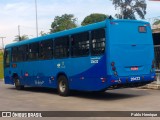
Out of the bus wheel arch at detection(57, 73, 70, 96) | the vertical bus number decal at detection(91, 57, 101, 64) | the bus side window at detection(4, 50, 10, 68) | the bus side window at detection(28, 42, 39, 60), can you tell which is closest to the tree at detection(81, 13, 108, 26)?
the bus side window at detection(4, 50, 10, 68)

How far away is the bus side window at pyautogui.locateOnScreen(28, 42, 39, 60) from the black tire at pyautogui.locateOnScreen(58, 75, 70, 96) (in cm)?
274

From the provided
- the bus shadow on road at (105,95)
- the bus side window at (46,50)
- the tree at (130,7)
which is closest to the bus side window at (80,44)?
the bus shadow on road at (105,95)

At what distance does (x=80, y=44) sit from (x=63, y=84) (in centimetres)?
245

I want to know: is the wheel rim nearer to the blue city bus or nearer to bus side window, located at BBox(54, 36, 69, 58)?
the blue city bus

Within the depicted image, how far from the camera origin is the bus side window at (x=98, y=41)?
14273 mm

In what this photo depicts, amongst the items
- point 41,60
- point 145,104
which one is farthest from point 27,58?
point 145,104

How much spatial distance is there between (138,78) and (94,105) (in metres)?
2.46

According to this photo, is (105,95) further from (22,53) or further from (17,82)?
(17,82)

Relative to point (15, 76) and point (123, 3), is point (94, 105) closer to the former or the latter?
point (15, 76)

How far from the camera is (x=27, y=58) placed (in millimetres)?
20578

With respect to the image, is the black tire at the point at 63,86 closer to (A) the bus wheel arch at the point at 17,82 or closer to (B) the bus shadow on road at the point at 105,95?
(B) the bus shadow on road at the point at 105,95

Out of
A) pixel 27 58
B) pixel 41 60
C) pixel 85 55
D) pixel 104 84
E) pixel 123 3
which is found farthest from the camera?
pixel 123 3

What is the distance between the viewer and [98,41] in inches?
571

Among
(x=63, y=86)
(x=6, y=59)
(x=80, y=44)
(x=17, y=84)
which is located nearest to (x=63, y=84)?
(x=63, y=86)
